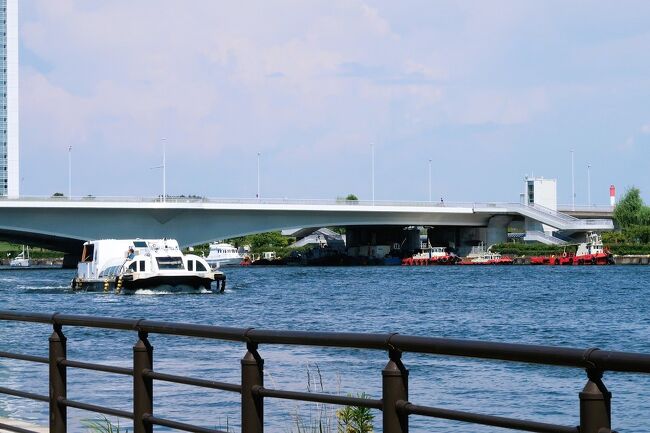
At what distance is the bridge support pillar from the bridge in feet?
13.6

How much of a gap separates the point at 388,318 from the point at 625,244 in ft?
324

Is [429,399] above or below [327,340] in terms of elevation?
below

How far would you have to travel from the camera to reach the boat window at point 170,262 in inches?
2968

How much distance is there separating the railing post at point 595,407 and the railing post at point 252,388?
238 centimetres

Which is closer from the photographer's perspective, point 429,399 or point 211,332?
point 211,332

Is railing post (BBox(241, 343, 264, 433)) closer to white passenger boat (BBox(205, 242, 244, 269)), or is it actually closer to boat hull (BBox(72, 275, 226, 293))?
boat hull (BBox(72, 275, 226, 293))

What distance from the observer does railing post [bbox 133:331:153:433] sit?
26.2 feet

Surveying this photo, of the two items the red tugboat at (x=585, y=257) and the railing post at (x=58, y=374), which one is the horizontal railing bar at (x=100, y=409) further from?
the red tugboat at (x=585, y=257)

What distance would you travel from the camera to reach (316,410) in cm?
1259

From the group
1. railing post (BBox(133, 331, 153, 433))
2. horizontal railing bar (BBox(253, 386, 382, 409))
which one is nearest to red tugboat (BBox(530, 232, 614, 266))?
railing post (BBox(133, 331, 153, 433))

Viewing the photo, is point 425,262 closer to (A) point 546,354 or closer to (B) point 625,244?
(B) point 625,244

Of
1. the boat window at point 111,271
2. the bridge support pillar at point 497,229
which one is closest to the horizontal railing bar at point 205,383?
the boat window at point 111,271

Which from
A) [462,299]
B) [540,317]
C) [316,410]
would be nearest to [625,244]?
[462,299]

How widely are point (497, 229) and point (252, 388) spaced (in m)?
125
